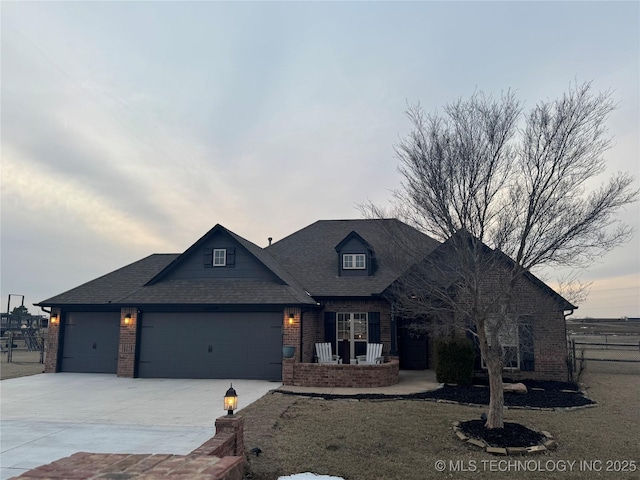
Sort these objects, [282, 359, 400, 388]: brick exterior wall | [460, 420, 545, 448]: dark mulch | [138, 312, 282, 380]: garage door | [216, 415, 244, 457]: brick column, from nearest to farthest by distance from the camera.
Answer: [216, 415, 244, 457]: brick column → [460, 420, 545, 448]: dark mulch → [282, 359, 400, 388]: brick exterior wall → [138, 312, 282, 380]: garage door

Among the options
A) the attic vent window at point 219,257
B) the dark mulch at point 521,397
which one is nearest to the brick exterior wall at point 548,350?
the dark mulch at point 521,397

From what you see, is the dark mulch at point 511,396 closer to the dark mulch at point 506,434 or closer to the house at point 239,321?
the house at point 239,321

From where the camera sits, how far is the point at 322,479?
550 centimetres

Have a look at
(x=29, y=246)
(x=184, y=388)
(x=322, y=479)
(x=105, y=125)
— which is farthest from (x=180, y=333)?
(x=29, y=246)

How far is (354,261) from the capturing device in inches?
717

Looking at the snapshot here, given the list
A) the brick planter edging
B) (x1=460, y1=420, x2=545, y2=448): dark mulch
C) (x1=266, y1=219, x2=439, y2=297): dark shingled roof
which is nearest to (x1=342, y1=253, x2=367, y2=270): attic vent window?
(x1=266, y1=219, x2=439, y2=297): dark shingled roof

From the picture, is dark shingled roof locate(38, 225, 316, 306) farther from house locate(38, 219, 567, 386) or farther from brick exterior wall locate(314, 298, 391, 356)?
brick exterior wall locate(314, 298, 391, 356)

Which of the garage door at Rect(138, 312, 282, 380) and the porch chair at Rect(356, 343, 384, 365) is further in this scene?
the porch chair at Rect(356, 343, 384, 365)

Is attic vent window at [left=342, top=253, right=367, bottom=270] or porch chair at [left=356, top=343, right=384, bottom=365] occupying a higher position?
attic vent window at [left=342, top=253, right=367, bottom=270]

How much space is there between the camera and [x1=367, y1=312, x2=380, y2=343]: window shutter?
16469 millimetres

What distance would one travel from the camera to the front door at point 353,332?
16672 mm

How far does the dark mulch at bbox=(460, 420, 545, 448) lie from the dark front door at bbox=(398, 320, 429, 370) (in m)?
8.92

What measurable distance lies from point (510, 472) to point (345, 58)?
12392 millimetres

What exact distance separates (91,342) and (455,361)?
14.1 metres
